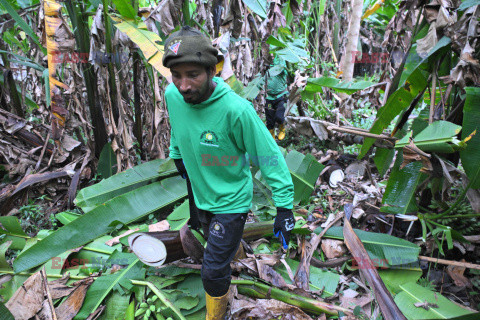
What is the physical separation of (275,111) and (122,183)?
3.24m

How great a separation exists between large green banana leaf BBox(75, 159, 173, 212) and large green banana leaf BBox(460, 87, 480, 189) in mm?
2798

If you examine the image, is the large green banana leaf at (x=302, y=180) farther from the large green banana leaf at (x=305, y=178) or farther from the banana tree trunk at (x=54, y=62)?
the banana tree trunk at (x=54, y=62)

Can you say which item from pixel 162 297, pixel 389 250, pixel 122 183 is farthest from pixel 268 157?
pixel 122 183

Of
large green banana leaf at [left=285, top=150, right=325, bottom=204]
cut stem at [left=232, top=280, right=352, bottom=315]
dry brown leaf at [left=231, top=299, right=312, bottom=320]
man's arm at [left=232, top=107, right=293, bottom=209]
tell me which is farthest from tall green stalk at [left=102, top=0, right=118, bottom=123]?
dry brown leaf at [left=231, top=299, right=312, bottom=320]

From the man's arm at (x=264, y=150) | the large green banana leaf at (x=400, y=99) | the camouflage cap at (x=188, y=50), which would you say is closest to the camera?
the camouflage cap at (x=188, y=50)

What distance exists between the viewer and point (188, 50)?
5.58 feet

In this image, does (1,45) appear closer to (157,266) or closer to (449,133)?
(157,266)

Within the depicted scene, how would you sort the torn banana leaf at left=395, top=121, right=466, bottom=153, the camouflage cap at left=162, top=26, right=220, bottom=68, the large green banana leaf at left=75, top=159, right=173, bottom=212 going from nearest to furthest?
the camouflage cap at left=162, top=26, right=220, bottom=68 → the torn banana leaf at left=395, top=121, right=466, bottom=153 → the large green banana leaf at left=75, top=159, right=173, bottom=212

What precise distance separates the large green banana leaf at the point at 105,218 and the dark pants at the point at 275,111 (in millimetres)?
2634

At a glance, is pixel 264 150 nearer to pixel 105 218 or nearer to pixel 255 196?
pixel 255 196

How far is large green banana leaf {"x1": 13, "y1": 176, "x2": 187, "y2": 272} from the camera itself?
8.83ft

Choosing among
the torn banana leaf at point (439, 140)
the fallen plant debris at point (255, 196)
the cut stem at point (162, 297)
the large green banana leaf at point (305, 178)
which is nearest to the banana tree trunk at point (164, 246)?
the fallen plant debris at point (255, 196)

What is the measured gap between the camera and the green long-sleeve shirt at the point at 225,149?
187cm

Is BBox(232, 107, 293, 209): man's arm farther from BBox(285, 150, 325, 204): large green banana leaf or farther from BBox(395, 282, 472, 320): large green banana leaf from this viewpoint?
BBox(285, 150, 325, 204): large green banana leaf
